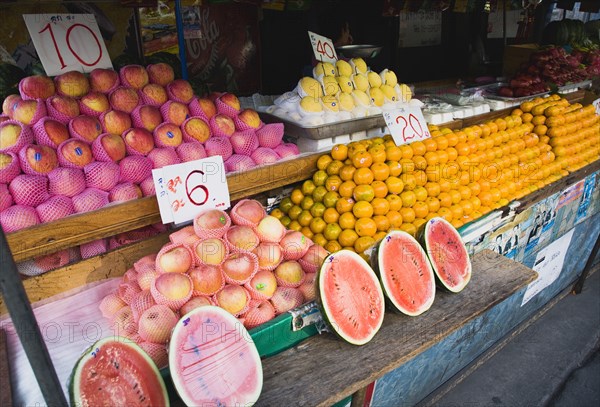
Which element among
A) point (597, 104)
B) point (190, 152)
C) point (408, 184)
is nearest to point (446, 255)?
point (408, 184)

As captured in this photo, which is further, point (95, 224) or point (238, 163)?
point (238, 163)

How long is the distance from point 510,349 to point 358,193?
244 cm

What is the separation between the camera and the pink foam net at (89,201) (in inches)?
68.4

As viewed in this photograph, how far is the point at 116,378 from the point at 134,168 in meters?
1.01

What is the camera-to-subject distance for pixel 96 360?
4.09 feet

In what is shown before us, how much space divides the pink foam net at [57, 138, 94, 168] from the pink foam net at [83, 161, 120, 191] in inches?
1.4

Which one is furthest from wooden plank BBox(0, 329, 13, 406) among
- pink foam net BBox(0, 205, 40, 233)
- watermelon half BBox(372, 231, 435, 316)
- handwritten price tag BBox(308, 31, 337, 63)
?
handwritten price tag BBox(308, 31, 337, 63)

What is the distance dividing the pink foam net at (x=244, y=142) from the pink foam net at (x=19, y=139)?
38.9 inches

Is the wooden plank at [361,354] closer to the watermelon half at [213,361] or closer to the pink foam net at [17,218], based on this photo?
the watermelon half at [213,361]

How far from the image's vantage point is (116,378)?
4.17 ft

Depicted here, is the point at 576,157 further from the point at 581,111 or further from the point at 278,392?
the point at 278,392

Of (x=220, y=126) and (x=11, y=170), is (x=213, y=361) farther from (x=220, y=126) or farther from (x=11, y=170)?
(x=220, y=126)

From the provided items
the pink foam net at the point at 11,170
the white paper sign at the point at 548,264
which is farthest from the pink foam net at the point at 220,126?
the white paper sign at the point at 548,264

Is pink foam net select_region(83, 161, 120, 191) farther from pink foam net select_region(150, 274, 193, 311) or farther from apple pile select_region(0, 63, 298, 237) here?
pink foam net select_region(150, 274, 193, 311)
